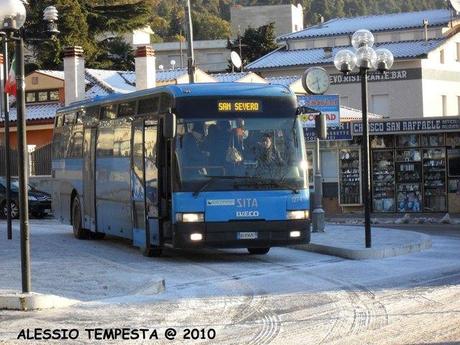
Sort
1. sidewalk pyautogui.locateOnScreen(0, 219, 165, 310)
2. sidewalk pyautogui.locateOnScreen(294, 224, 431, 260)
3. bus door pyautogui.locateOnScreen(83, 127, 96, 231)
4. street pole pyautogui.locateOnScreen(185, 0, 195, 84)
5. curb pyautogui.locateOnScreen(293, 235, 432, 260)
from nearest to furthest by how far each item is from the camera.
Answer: sidewalk pyautogui.locateOnScreen(0, 219, 165, 310)
curb pyautogui.locateOnScreen(293, 235, 432, 260)
sidewalk pyautogui.locateOnScreen(294, 224, 431, 260)
bus door pyautogui.locateOnScreen(83, 127, 96, 231)
street pole pyautogui.locateOnScreen(185, 0, 195, 84)

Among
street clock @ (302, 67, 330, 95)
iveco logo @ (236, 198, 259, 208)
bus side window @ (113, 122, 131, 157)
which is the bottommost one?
iveco logo @ (236, 198, 259, 208)

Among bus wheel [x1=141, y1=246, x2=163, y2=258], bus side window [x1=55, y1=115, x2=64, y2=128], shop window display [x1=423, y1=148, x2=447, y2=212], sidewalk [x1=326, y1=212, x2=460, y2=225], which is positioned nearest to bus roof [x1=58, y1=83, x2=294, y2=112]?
bus wheel [x1=141, y1=246, x2=163, y2=258]

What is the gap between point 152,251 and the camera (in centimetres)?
1717

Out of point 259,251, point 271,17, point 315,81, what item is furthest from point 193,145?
point 271,17

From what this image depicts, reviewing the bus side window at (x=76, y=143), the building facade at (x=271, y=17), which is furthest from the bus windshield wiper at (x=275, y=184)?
the building facade at (x=271, y=17)

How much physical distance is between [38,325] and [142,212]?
22.8ft

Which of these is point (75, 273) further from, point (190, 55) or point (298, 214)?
point (190, 55)

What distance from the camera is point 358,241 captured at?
1928cm

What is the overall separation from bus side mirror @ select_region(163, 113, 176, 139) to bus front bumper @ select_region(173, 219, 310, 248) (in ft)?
5.13

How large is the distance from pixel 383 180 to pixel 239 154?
18050 mm

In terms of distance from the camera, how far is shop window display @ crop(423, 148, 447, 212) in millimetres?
32281

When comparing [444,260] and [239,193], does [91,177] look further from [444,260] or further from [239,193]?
[444,260]

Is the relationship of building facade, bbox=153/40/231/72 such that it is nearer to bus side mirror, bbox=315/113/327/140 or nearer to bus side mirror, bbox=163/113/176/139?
bus side mirror, bbox=315/113/327/140

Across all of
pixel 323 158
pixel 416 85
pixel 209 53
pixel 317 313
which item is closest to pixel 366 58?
pixel 317 313
